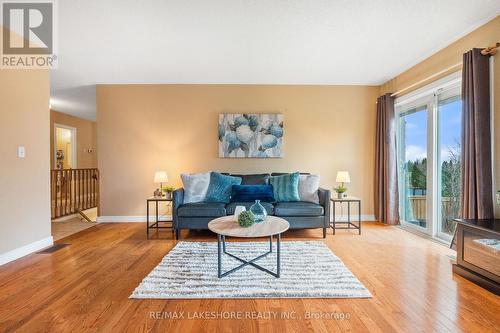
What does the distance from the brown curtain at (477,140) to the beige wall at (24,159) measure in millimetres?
5037

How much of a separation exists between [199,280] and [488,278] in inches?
98.5

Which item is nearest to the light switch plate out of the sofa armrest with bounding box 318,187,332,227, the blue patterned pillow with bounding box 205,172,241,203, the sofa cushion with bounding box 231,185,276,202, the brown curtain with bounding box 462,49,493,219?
the blue patterned pillow with bounding box 205,172,241,203

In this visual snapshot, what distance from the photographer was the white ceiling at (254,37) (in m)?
2.32

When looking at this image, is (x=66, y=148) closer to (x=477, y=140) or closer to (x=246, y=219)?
(x=246, y=219)

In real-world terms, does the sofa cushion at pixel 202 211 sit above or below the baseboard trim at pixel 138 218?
above

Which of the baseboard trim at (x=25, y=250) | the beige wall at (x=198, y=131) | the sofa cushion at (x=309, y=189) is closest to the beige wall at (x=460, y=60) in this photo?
the beige wall at (x=198, y=131)

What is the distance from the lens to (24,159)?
289cm

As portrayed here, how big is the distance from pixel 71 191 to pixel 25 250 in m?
2.50

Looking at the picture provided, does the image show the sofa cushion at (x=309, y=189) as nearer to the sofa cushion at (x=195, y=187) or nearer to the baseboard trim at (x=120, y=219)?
the sofa cushion at (x=195, y=187)

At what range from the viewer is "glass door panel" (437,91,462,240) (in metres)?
3.13

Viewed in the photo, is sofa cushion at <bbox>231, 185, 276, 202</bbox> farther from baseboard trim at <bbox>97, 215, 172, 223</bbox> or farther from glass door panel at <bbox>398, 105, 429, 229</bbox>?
glass door panel at <bbox>398, 105, 429, 229</bbox>

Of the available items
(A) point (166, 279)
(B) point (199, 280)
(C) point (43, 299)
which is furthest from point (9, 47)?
(B) point (199, 280)

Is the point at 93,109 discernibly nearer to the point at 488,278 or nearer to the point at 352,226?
the point at 352,226

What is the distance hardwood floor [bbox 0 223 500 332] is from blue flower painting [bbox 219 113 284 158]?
213cm
